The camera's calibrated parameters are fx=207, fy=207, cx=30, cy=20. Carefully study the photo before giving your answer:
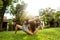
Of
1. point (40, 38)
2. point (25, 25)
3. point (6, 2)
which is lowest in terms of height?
point (40, 38)

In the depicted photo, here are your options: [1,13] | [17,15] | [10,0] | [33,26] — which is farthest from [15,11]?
[33,26]

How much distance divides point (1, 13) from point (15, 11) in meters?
7.74

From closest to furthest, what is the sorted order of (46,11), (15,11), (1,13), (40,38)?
1. (40,38)
2. (1,13)
3. (46,11)
4. (15,11)

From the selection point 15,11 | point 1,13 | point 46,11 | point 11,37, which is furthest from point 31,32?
point 15,11

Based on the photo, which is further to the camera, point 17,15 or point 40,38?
point 17,15

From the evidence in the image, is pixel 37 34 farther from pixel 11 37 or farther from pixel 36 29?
pixel 11 37

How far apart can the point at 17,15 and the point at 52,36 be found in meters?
17.0

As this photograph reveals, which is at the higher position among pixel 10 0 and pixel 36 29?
pixel 10 0

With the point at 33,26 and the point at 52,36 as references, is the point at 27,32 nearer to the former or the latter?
the point at 33,26

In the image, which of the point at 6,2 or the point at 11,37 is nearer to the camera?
the point at 11,37

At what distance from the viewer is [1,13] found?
805 inches

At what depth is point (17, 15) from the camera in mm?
26453

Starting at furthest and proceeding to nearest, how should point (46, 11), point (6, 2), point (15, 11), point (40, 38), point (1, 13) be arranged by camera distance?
point (15, 11), point (46, 11), point (1, 13), point (6, 2), point (40, 38)

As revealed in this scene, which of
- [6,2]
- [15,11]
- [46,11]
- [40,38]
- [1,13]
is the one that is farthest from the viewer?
[15,11]
